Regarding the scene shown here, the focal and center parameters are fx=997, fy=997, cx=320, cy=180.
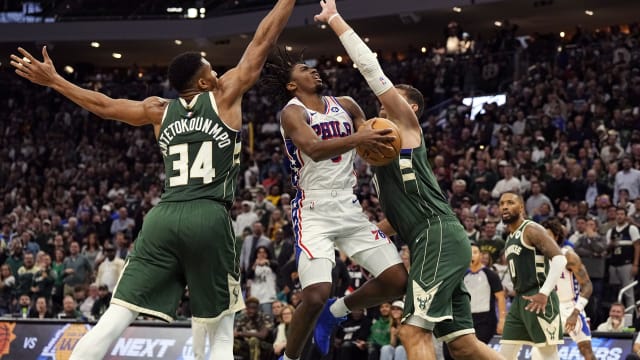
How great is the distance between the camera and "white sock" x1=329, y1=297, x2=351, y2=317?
25.1 ft


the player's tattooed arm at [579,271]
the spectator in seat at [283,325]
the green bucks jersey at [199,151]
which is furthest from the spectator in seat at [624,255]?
the green bucks jersey at [199,151]

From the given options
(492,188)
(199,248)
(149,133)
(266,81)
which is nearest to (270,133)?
(149,133)

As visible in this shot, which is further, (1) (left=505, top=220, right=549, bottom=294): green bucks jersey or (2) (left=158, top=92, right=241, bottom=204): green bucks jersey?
(1) (left=505, top=220, right=549, bottom=294): green bucks jersey

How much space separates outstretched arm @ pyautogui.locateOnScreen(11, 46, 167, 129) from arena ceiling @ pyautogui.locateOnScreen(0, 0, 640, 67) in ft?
64.3

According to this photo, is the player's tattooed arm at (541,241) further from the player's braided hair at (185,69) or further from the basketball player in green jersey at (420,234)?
the player's braided hair at (185,69)

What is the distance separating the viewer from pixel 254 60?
639 centimetres

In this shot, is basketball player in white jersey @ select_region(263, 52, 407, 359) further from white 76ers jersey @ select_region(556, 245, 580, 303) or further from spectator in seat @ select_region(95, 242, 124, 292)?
spectator in seat @ select_region(95, 242, 124, 292)

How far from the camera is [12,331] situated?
14016 millimetres

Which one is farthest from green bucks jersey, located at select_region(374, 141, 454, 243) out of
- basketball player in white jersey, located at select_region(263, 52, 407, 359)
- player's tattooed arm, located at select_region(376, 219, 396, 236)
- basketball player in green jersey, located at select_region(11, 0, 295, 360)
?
basketball player in green jersey, located at select_region(11, 0, 295, 360)

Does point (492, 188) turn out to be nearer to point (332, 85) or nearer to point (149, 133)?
point (332, 85)

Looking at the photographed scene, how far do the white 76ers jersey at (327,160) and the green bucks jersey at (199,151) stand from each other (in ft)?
3.79

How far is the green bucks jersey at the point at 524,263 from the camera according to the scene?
9.60 meters

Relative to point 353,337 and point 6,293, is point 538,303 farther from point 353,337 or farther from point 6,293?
point 6,293

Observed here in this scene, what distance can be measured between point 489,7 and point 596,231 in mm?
12204
